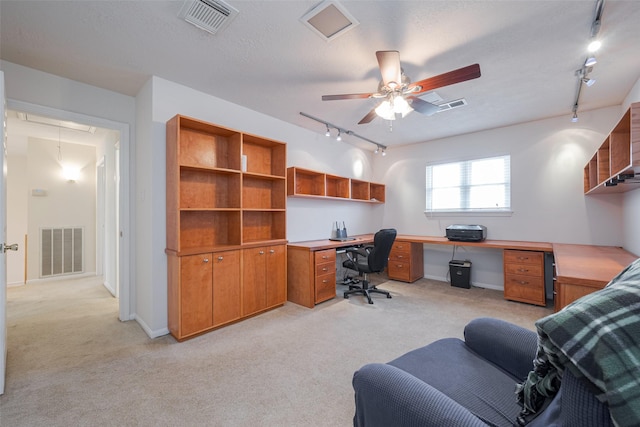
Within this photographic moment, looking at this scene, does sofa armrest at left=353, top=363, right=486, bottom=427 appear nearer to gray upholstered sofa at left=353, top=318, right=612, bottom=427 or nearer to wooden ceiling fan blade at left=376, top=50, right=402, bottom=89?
gray upholstered sofa at left=353, top=318, right=612, bottom=427

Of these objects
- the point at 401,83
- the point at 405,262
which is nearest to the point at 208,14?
the point at 401,83

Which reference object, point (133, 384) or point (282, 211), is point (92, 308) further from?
point (282, 211)

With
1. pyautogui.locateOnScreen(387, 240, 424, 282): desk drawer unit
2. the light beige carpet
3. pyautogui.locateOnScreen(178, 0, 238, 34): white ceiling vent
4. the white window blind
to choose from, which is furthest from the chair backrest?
pyautogui.locateOnScreen(178, 0, 238, 34): white ceiling vent

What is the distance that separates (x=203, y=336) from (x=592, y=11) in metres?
4.17

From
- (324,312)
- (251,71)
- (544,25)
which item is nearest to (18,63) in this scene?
(251,71)

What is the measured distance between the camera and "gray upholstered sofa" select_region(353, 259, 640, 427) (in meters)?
0.57

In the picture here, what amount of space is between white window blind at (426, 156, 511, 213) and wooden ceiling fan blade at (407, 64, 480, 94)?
2.96 m

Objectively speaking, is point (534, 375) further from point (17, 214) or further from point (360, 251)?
point (17, 214)

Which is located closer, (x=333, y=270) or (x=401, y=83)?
(x=401, y=83)

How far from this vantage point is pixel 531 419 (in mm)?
822

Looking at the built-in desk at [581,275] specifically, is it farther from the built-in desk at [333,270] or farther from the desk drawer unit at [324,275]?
the desk drawer unit at [324,275]

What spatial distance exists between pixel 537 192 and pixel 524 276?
1.38 metres

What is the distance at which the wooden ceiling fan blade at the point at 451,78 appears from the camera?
196 centimetres

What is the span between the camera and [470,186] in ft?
15.3
